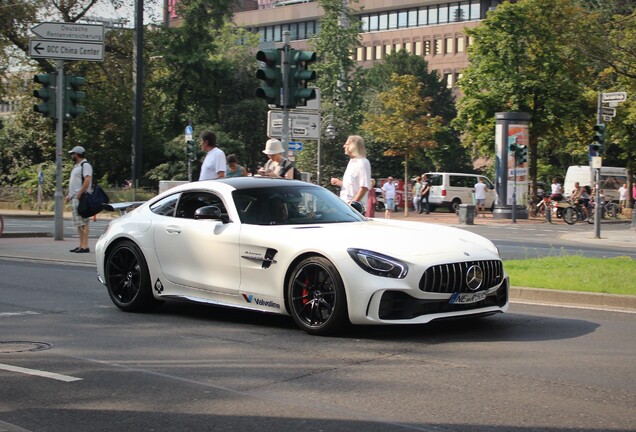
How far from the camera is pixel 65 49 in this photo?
20.4 m

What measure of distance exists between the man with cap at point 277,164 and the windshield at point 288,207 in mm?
3940

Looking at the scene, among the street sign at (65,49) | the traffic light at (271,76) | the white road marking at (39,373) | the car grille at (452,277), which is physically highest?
the street sign at (65,49)

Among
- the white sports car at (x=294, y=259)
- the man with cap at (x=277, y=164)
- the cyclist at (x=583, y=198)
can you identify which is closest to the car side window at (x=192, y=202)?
the white sports car at (x=294, y=259)

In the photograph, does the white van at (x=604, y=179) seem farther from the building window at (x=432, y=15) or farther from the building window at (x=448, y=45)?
the building window at (x=432, y=15)

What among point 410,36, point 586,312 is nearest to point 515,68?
point 586,312

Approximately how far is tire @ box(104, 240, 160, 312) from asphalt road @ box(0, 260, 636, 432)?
6.8 inches

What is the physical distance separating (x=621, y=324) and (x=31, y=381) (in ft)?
17.5

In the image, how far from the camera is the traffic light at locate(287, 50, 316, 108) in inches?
591

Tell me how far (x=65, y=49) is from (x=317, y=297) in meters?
13.8

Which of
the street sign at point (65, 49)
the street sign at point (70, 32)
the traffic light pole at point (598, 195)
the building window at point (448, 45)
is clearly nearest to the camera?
the street sign at point (65, 49)

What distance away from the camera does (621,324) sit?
Result: 9.12m

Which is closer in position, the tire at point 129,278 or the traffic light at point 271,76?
the tire at point 129,278

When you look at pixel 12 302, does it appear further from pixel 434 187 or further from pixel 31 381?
pixel 434 187

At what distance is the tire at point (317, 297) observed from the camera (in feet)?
26.6
